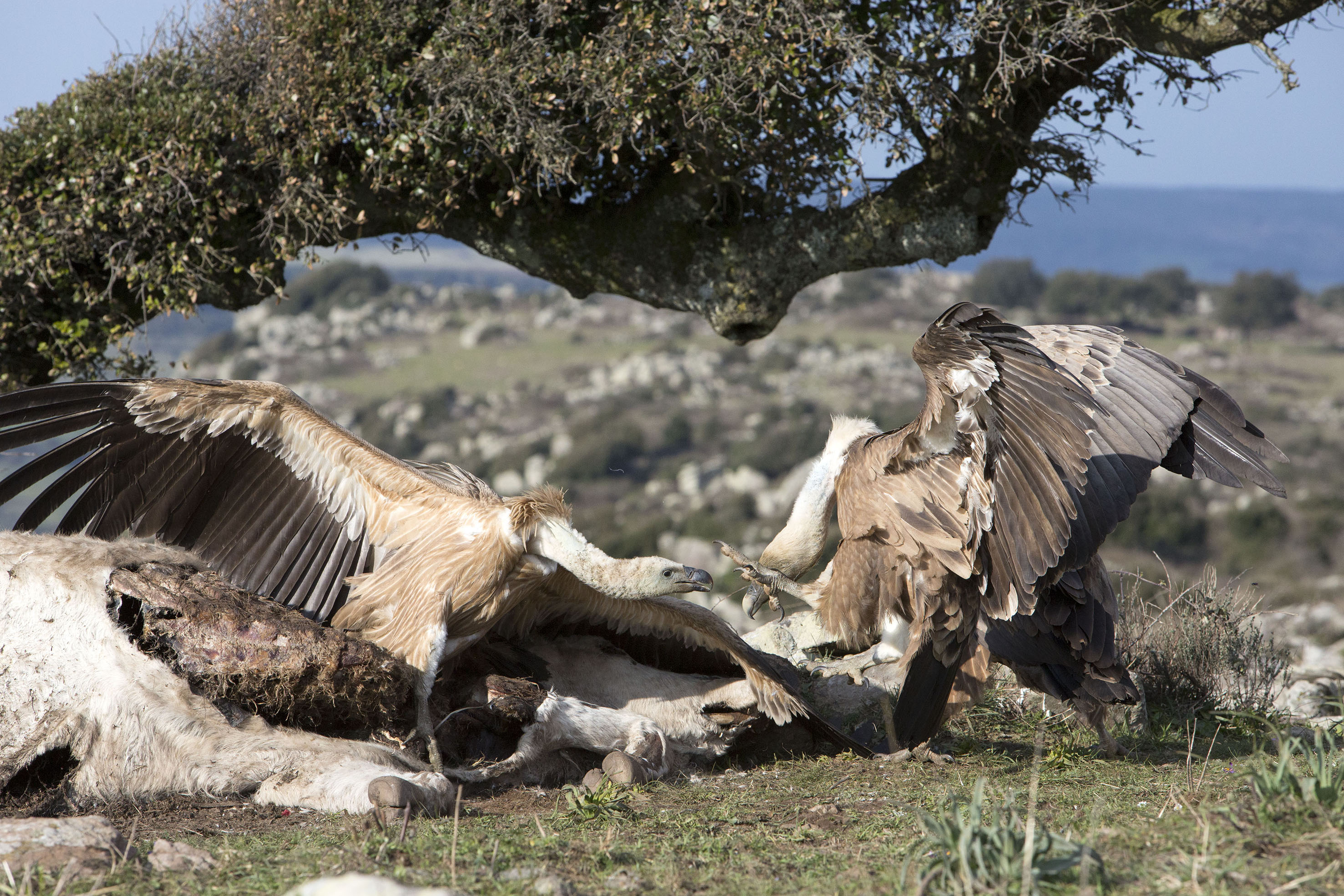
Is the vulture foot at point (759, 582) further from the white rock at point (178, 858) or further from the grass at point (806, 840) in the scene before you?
the white rock at point (178, 858)

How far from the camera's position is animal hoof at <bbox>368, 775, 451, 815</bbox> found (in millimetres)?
3672

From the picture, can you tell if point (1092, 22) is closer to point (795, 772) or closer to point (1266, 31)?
point (1266, 31)

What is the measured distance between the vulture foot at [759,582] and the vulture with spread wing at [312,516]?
0.55 m

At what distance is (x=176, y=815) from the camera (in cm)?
389

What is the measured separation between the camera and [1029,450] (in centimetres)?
433

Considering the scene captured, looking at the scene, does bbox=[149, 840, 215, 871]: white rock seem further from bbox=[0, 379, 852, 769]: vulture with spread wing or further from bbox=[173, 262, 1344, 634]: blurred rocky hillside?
bbox=[173, 262, 1344, 634]: blurred rocky hillside

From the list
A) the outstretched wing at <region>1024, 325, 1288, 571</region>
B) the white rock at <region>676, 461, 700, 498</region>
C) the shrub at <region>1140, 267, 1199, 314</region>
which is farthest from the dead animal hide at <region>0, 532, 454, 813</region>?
the shrub at <region>1140, 267, 1199, 314</region>

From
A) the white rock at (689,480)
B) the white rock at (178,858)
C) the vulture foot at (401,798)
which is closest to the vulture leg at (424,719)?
the vulture foot at (401,798)

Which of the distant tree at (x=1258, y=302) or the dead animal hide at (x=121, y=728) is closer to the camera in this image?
the dead animal hide at (x=121, y=728)

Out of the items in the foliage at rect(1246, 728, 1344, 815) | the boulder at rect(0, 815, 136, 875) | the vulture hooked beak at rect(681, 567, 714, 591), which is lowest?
the boulder at rect(0, 815, 136, 875)

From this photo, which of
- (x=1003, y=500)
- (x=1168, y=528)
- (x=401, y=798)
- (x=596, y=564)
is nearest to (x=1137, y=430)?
(x=1003, y=500)

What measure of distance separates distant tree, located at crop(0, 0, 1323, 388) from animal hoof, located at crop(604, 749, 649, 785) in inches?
113

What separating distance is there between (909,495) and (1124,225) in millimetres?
156375

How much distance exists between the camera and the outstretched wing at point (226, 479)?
464cm
